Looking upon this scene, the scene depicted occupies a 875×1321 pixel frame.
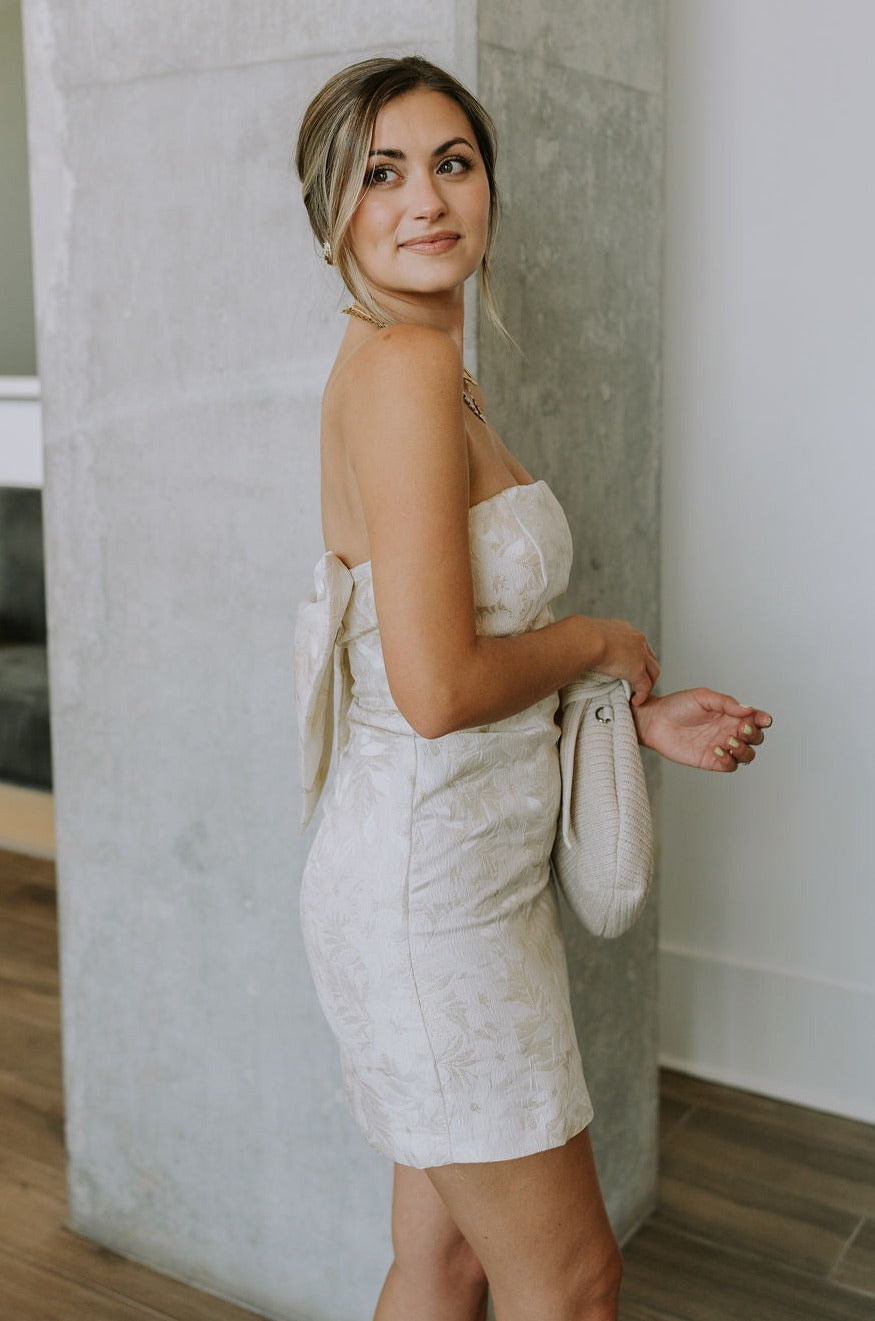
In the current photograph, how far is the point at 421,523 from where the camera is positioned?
1.28 meters

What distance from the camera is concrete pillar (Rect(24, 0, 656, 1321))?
1.99 meters

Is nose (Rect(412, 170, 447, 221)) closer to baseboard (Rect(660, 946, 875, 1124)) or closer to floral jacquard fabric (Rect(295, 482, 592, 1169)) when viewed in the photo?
floral jacquard fabric (Rect(295, 482, 592, 1169))

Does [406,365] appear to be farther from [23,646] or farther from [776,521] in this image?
[23,646]

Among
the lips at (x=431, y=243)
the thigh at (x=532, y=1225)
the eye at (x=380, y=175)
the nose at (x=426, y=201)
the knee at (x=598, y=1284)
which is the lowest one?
the knee at (x=598, y=1284)

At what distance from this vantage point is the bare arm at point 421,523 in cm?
128

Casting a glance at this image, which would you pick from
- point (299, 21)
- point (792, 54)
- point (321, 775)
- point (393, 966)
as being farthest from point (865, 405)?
point (393, 966)

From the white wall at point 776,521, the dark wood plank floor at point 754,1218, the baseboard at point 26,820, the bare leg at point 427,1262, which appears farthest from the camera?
the baseboard at point 26,820

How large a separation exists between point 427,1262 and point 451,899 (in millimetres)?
521

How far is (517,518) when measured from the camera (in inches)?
55.8

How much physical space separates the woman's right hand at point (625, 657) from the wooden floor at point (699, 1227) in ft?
4.03

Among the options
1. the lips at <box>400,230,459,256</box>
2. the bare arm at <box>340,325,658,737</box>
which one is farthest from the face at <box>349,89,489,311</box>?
the bare arm at <box>340,325,658,737</box>

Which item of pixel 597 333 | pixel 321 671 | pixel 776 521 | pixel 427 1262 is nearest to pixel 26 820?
pixel 776 521

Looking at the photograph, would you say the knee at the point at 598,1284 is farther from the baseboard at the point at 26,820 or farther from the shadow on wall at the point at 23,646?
the baseboard at the point at 26,820

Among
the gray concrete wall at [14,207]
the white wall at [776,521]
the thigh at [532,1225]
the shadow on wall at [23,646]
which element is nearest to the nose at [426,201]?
the thigh at [532,1225]
